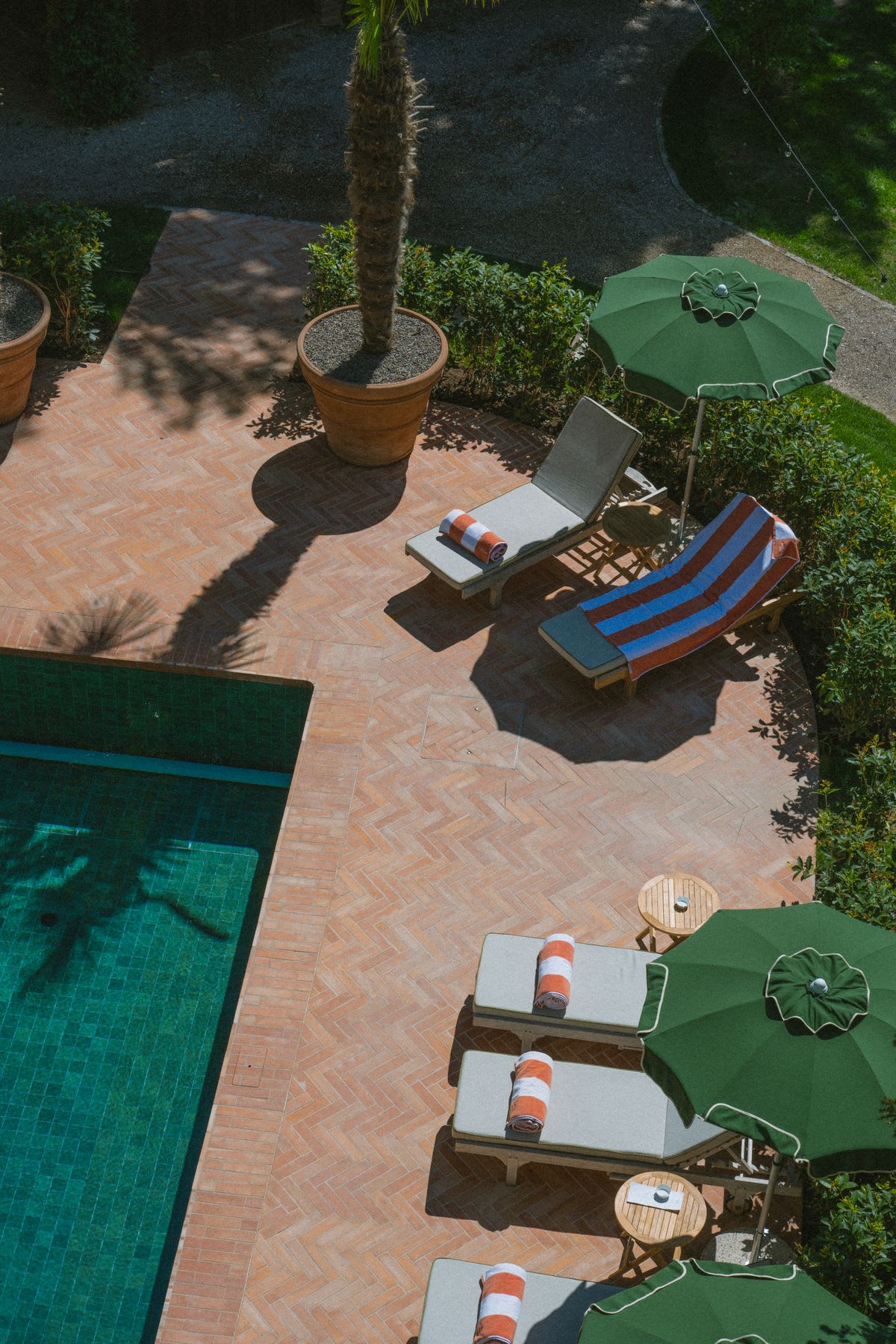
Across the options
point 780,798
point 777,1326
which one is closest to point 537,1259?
→ point 777,1326

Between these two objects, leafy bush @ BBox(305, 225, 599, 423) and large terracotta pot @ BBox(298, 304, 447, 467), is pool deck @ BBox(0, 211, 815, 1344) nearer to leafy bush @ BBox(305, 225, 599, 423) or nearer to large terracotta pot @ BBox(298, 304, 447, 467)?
large terracotta pot @ BBox(298, 304, 447, 467)

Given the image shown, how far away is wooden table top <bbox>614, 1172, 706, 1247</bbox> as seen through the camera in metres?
7.90

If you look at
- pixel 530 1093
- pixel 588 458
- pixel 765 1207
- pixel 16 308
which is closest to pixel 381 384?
pixel 588 458

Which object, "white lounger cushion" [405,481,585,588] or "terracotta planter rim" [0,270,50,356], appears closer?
"white lounger cushion" [405,481,585,588]

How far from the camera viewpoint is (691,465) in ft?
39.4

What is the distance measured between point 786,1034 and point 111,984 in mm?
4847

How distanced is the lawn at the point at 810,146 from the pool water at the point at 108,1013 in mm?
9906

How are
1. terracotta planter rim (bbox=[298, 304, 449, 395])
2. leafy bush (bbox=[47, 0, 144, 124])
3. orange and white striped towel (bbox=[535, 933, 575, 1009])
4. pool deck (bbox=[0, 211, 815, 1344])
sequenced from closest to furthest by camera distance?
pool deck (bbox=[0, 211, 815, 1344]) → orange and white striped towel (bbox=[535, 933, 575, 1009]) → terracotta planter rim (bbox=[298, 304, 449, 395]) → leafy bush (bbox=[47, 0, 144, 124])

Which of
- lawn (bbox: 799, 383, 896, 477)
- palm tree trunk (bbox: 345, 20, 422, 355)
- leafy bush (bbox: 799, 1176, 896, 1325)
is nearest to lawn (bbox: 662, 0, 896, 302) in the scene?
lawn (bbox: 799, 383, 896, 477)

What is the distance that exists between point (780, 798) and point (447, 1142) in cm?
376

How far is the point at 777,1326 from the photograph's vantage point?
6.33m

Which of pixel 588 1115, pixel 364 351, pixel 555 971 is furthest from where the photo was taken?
pixel 364 351

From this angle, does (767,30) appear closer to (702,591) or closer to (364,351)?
(364,351)

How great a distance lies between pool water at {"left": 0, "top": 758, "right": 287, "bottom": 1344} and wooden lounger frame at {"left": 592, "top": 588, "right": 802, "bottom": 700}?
2.71 metres
